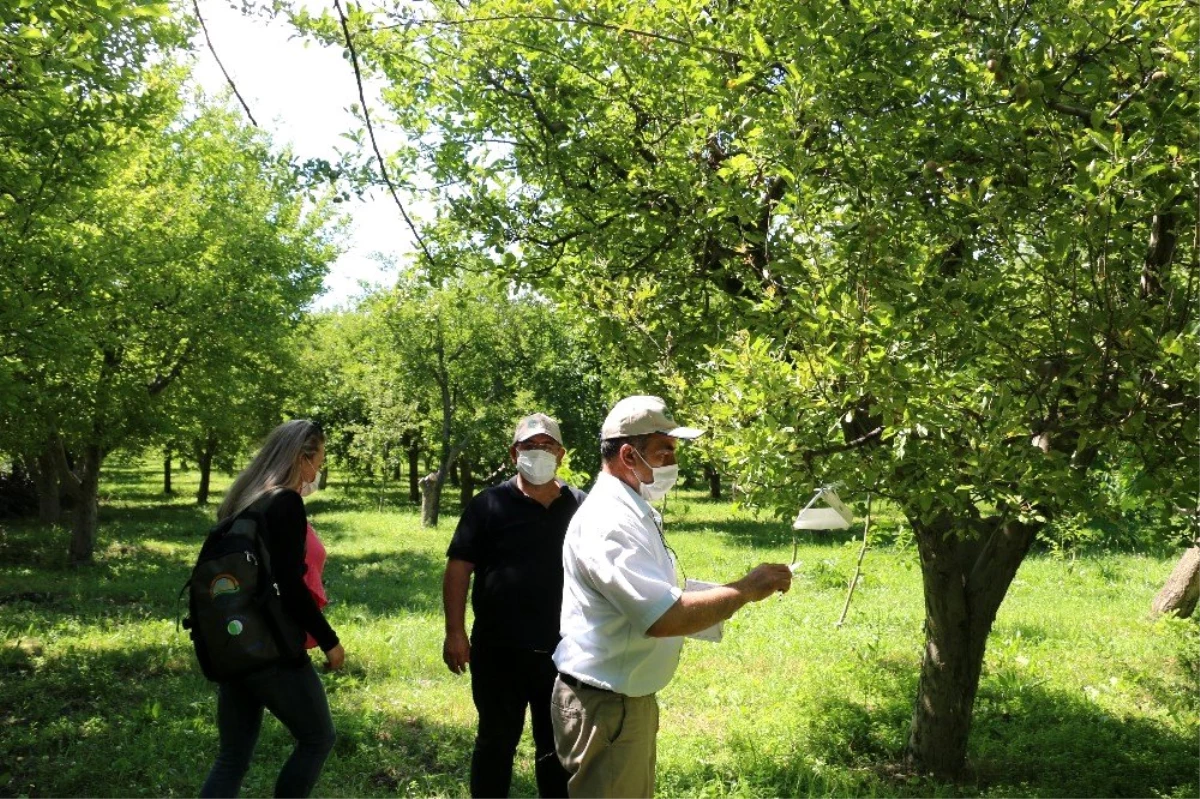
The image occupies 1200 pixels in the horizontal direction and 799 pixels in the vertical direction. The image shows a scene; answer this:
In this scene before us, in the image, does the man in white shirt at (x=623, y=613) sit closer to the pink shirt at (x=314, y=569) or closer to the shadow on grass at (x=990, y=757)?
the pink shirt at (x=314, y=569)

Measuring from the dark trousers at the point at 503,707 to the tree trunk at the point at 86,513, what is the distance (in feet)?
46.7

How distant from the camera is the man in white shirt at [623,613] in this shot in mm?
2836

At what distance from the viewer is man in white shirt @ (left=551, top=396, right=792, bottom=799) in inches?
112

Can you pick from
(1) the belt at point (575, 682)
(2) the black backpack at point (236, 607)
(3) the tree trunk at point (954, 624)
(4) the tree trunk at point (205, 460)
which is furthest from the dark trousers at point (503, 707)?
(4) the tree trunk at point (205, 460)

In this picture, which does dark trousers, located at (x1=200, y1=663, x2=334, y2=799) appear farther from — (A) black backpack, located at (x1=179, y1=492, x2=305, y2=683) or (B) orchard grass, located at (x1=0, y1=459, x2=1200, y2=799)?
(B) orchard grass, located at (x1=0, y1=459, x2=1200, y2=799)

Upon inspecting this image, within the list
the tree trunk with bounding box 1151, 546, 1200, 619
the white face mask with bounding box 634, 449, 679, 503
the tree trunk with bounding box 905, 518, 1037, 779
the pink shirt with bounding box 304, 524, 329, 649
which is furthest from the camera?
the tree trunk with bounding box 1151, 546, 1200, 619

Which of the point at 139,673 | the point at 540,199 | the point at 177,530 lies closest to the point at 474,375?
the point at 177,530

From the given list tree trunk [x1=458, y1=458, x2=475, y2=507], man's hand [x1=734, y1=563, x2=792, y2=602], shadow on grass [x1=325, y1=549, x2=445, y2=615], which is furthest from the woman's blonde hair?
tree trunk [x1=458, y1=458, x2=475, y2=507]

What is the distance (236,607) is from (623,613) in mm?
1666

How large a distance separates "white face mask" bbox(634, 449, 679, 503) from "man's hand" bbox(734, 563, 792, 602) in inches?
19.7

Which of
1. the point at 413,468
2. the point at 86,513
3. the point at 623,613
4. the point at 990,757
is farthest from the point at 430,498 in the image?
the point at 623,613

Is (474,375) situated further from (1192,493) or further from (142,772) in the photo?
(1192,493)

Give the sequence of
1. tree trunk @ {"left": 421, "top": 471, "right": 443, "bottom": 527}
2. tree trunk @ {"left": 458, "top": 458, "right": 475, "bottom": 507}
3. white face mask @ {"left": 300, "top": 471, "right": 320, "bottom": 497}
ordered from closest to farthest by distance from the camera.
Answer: white face mask @ {"left": 300, "top": 471, "right": 320, "bottom": 497} < tree trunk @ {"left": 421, "top": 471, "right": 443, "bottom": 527} < tree trunk @ {"left": 458, "top": 458, "right": 475, "bottom": 507}

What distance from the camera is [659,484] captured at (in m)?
3.38
